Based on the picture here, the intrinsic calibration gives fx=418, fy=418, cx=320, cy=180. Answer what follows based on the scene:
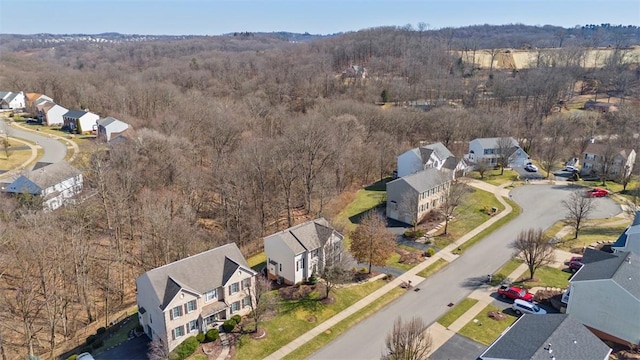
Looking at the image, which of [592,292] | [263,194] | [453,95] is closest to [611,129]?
[453,95]

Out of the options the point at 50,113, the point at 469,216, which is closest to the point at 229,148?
the point at 469,216

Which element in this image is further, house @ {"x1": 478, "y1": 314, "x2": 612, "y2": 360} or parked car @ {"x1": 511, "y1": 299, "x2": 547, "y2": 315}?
parked car @ {"x1": 511, "y1": 299, "x2": 547, "y2": 315}

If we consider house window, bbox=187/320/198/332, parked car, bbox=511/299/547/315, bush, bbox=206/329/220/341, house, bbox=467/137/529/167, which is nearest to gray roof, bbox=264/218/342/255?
bush, bbox=206/329/220/341

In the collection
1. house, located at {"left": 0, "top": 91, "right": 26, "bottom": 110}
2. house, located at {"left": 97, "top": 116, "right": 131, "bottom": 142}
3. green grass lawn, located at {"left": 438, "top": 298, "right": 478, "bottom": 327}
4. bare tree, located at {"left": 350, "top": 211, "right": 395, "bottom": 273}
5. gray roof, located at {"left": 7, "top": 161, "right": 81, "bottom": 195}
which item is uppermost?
house, located at {"left": 0, "top": 91, "right": 26, "bottom": 110}

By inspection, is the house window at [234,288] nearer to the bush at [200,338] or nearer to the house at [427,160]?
the bush at [200,338]

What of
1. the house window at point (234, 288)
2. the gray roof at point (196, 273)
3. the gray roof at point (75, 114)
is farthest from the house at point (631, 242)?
the gray roof at point (75, 114)

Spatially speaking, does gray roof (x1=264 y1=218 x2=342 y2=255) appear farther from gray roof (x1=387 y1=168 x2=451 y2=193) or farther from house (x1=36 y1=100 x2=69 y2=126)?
house (x1=36 y1=100 x2=69 y2=126)

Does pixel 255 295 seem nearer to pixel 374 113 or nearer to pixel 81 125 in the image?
pixel 374 113
